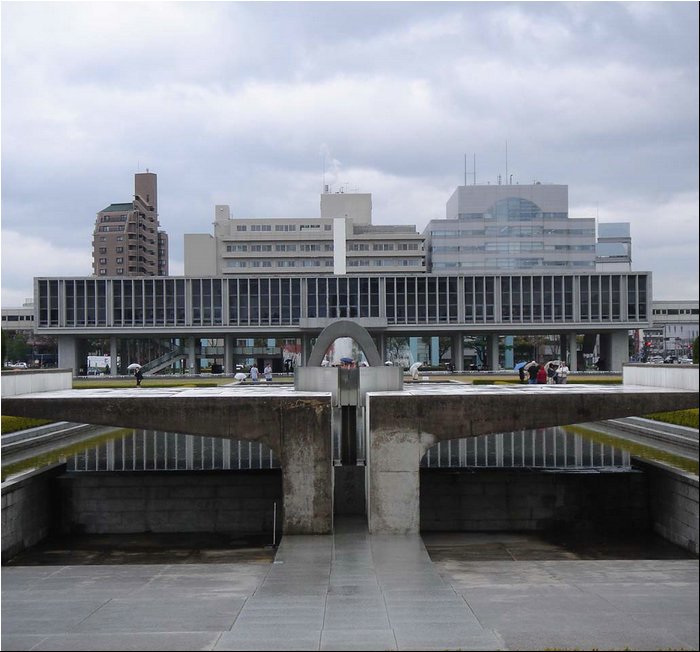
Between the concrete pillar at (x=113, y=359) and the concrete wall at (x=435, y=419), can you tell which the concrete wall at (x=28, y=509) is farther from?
the concrete pillar at (x=113, y=359)

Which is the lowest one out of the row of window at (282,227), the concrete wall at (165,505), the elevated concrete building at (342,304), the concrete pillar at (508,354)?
the concrete wall at (165,505)

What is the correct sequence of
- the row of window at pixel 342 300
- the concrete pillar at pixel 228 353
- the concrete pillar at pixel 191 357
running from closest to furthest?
the row of window at pixel 342 300
the concrete pillar at pixel 228 353
the concrete pillar at pixel 191 357

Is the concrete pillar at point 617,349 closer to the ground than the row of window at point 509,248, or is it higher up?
closer to the ground

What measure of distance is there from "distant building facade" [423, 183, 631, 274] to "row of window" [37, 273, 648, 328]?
3283 cm

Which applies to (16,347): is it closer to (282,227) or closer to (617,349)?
(282,227)

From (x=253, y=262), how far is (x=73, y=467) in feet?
295

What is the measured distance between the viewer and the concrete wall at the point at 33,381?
23.6 m

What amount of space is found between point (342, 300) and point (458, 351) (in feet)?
48.0

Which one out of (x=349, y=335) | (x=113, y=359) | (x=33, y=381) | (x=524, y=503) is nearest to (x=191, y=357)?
(x=113, y=359)

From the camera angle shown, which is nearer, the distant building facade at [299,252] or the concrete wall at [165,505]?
the concrete wall at [165,505]

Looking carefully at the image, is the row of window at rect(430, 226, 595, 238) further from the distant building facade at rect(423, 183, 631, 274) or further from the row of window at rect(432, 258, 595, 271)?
the row of window at rect(432, 258, 595, 271)

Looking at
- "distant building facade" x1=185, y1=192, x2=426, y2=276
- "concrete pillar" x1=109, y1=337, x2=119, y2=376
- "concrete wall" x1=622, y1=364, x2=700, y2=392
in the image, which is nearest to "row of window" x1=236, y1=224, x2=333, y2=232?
"distant building facade" x1=185, y1=192, x2=426, y2=276

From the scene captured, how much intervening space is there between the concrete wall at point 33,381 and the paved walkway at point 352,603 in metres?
6.61

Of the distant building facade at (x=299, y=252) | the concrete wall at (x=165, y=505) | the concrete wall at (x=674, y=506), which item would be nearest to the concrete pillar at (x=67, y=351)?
the distant building facade at (x=299, y=252)
